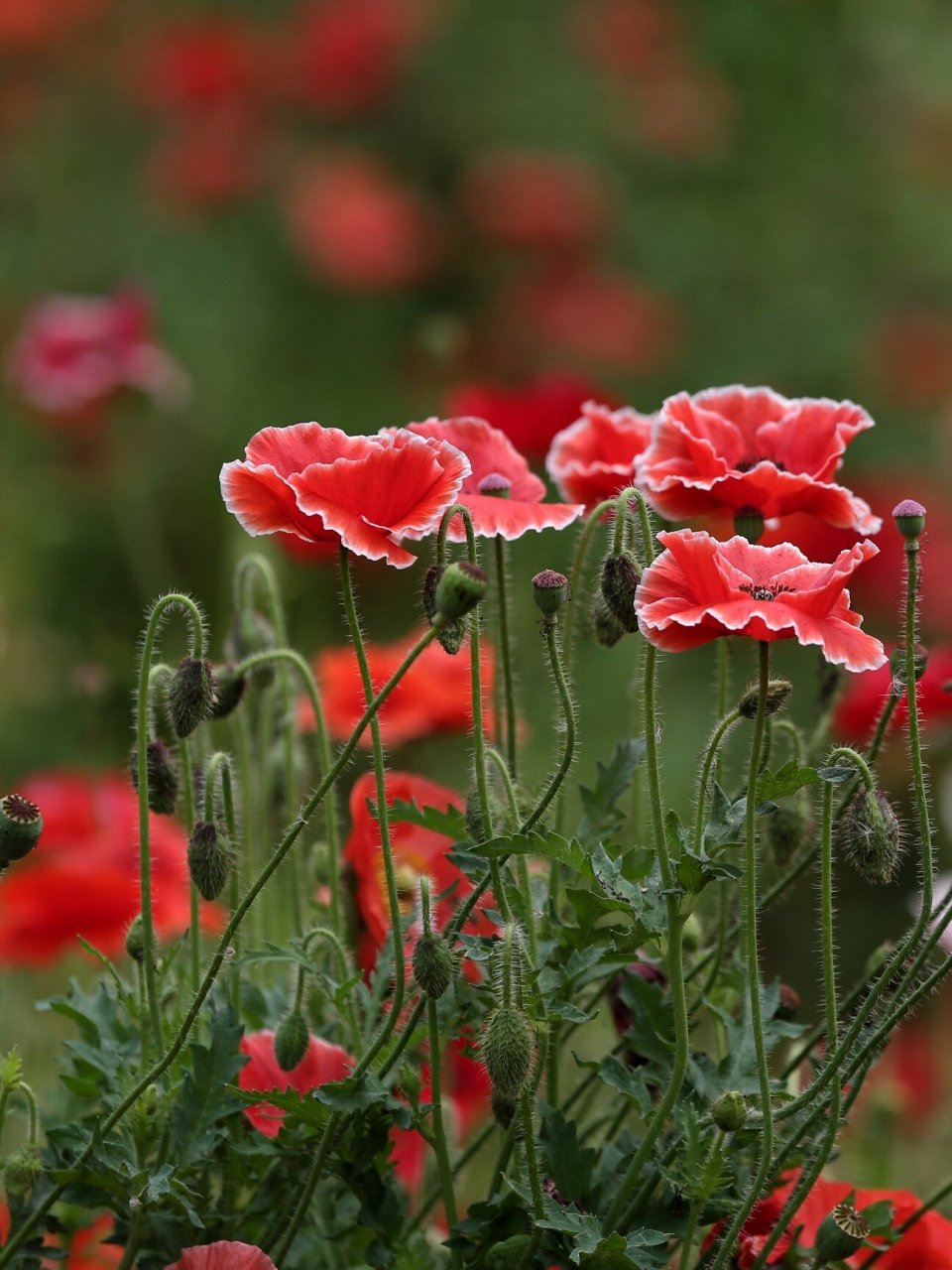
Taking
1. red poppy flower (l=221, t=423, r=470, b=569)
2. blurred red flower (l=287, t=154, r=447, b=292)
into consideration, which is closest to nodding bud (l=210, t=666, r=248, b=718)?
red poppy flower (l=221, t=423, r=470, b=569)

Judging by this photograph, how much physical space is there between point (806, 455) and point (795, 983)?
7.37 feet

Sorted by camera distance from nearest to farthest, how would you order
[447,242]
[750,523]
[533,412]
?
[750,523]
[533,412]
[447,242]

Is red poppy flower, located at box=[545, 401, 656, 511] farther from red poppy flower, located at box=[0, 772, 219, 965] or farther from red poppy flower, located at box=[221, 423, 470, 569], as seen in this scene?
red poppy flower, located at box=[0, 772, 219, 965]

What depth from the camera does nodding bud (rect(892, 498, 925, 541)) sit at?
1216 millimetres

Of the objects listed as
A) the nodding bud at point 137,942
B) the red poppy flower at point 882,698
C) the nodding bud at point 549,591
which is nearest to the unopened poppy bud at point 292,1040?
the nodding bud at point 137,942

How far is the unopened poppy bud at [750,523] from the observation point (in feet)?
4.61

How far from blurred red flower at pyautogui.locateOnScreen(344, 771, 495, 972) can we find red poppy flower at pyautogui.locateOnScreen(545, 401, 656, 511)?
11.4 inches

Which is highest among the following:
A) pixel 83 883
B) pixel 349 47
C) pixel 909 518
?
pixel 349 47

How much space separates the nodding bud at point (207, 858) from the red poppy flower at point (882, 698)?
61 cm

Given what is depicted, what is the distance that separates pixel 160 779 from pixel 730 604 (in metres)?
0.47

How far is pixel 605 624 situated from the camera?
1295 millimetres

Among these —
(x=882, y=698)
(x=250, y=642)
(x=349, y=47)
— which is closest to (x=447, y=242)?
(x=349, y=47)

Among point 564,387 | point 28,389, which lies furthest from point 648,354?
point 564,387

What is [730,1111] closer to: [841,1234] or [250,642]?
[841,1234]
